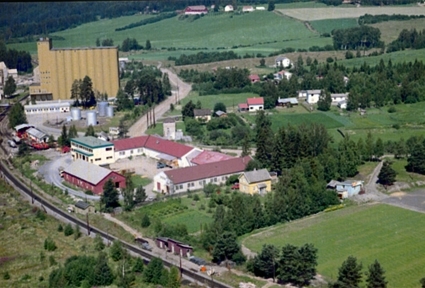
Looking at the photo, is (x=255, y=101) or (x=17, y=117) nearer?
(x=17, y=117)

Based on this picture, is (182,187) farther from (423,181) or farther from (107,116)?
(107,116)

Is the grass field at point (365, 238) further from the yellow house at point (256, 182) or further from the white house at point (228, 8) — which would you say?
the white house at point (228, 8)

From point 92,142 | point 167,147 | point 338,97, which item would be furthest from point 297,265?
point 338,97

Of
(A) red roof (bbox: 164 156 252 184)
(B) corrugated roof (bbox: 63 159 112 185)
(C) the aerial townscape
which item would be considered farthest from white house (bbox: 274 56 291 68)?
(B) corrugated roof (bbox: 63 159 112 185)

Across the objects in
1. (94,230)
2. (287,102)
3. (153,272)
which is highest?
(287,102)

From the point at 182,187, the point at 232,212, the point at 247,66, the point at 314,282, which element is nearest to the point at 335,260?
the point at 314,282

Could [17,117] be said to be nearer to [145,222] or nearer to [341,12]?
[145,222]
